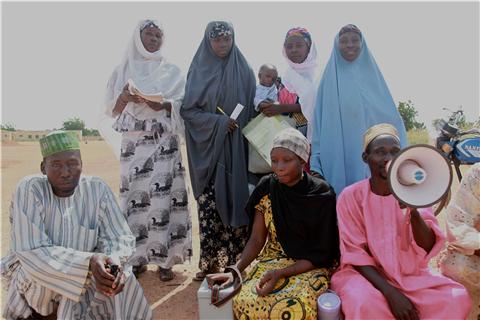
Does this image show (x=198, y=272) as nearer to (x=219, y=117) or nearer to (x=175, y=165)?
(x=175, y=165)

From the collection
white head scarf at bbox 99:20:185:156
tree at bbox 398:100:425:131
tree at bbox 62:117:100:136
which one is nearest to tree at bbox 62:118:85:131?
tree at bbox 62:117:100:136

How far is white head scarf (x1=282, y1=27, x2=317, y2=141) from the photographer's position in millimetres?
4060

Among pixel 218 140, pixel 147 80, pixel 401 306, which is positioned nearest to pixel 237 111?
pixel 218 140

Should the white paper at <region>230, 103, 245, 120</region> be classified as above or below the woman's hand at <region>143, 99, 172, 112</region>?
below

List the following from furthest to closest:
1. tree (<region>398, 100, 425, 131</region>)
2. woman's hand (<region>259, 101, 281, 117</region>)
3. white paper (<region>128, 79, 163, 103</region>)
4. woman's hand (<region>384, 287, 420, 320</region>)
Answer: tree (<region>398, 100, 425, 131</region>)
white paper (<region>128, 79, 163, 103</region>)
woman's hand (<region>259, 101, 281, 117</region>)
woman's hand (<region>384, 287, 420, 320</region>)

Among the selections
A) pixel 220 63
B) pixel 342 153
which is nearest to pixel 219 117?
pixel 220 63

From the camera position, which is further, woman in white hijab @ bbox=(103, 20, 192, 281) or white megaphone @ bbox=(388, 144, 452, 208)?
woman in white hijab @ bbox=(103, 20, 192, 281)

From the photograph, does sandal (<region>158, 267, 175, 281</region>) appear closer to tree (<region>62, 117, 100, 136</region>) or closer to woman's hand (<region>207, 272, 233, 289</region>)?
woman's hand (<region>207, 272, 233, 289</region>)

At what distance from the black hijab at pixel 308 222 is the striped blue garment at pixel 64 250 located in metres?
1.13

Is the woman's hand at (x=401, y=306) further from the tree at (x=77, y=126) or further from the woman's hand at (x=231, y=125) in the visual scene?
the tree at (x=77, y=126)

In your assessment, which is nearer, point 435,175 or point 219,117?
point 435,175

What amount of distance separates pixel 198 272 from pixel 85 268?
2.05 meters

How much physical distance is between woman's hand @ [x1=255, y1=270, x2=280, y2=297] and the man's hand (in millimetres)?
912

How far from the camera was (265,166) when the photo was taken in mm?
4121
